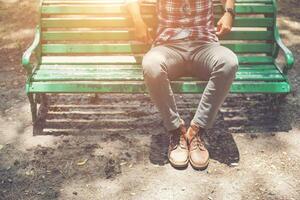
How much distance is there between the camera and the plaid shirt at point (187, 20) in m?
4.48

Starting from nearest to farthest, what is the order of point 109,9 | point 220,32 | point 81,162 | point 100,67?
point 81,162 → point 220,32 → point 100,67 → point 109,9

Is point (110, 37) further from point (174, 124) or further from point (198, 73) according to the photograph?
point (174, 124)

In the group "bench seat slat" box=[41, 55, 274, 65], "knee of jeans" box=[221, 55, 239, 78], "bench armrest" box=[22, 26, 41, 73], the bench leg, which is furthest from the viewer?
"bench seat slat" box=[41, 55, 274, 65]

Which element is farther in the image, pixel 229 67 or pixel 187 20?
pixel 187 20

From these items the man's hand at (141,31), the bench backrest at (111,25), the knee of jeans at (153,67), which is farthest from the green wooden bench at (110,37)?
the knee of jeans at (153,67)

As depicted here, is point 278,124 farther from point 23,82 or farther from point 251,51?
point 23,82

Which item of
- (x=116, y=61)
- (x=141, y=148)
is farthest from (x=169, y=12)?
(x=141, y=148)

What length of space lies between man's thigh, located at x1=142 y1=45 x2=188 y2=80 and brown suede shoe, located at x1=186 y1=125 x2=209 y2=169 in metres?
0.59

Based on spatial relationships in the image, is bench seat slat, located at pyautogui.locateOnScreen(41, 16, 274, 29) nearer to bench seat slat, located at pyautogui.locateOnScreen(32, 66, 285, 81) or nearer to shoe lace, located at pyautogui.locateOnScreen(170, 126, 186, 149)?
bench seat slat, located at pyautogui.locateOnScreen(32, 66, 285, 81)

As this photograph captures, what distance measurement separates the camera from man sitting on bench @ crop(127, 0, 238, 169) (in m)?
4.09

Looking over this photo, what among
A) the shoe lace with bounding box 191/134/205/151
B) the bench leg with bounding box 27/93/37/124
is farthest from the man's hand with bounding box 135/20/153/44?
the bench leg with bounding box 27/93/37/124

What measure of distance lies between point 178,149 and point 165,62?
85cm

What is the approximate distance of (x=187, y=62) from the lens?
4.43 m

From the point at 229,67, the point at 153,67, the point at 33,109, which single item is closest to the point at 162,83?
the point at 153,67
